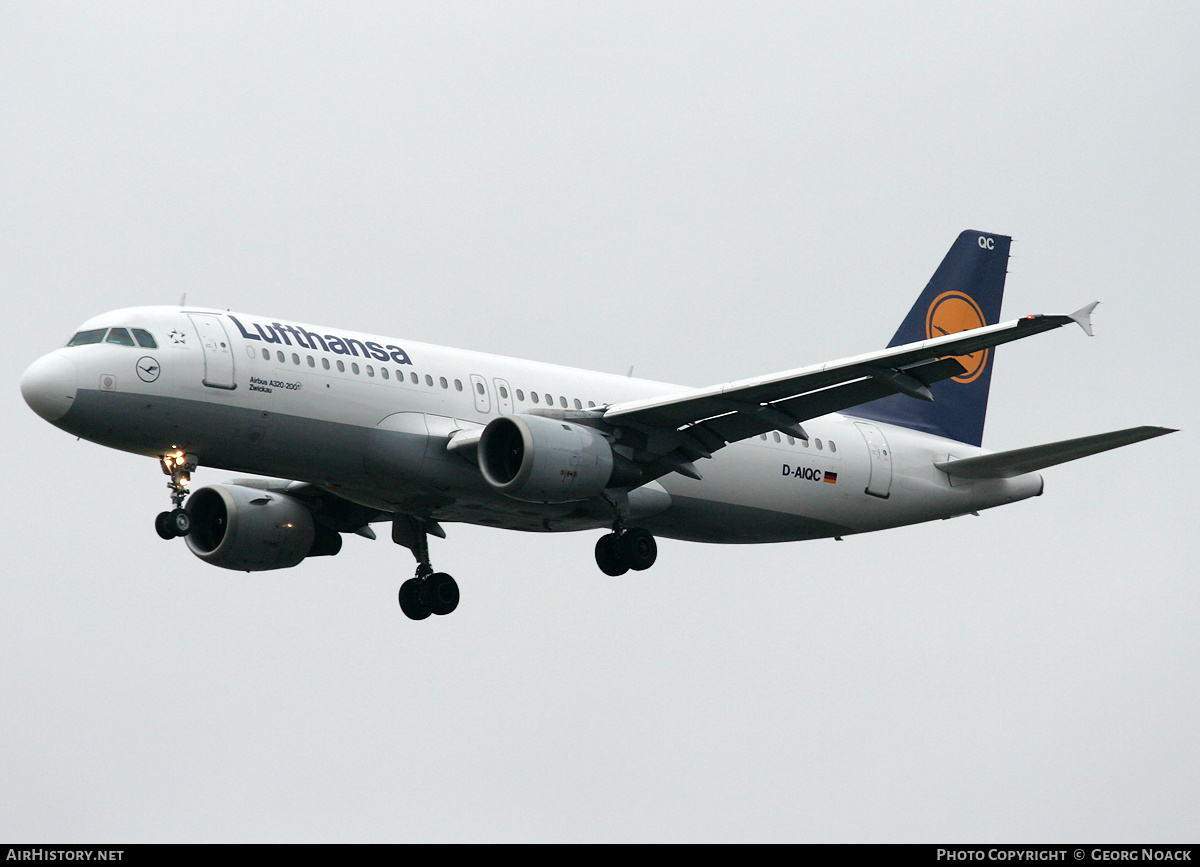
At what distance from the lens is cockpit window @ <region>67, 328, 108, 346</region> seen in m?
28.7

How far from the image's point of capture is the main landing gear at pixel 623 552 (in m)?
32.7

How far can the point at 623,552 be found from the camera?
32656 millimetres

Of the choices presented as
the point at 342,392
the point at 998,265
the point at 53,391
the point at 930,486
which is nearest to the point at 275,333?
the point at 342,392

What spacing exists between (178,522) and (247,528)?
5.33 m

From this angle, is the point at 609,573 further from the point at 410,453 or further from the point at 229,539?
the point at 229,539

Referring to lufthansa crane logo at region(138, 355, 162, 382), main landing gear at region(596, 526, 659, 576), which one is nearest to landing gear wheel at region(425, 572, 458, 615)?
main landing gear at region(596, 526, 659, 576)

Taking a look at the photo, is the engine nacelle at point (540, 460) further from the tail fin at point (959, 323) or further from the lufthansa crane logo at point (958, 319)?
the lufthansa crane logo at point (958, 319)

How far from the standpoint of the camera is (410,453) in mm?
30156

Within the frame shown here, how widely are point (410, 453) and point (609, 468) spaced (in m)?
3.76

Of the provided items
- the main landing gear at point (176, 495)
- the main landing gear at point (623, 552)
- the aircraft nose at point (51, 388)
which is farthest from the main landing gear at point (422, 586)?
the aircraft nose at point (51, 388)

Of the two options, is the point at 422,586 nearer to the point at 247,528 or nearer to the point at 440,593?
the point at 440,593

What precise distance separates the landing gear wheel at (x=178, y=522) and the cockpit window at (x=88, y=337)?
3312mm

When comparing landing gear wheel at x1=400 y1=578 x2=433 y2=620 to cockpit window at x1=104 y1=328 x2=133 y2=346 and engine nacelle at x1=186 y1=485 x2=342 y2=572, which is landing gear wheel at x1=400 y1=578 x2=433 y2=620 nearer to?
engine nacelle at x1=186 y1=485 x2=342 y2=572
